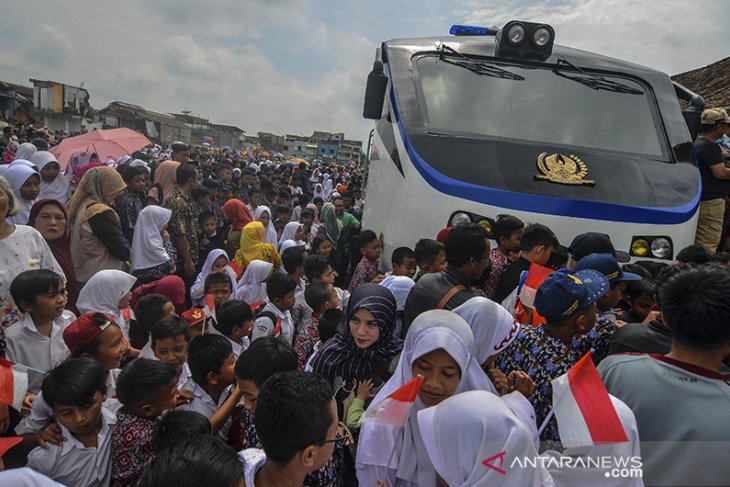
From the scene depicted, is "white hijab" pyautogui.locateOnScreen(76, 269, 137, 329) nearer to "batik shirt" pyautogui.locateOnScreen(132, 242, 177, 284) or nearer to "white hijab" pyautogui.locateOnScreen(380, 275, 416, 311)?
"batik shirt" pyautogui.locateOnScreen(132, 242, 177, 284)

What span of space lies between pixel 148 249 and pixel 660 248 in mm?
4325

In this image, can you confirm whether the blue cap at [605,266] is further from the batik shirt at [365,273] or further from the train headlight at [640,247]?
the batik shirt at [365,273]

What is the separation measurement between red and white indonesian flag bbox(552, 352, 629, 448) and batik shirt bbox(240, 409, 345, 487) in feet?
2.66

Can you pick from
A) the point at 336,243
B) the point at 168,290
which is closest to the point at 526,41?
the point at 336,243

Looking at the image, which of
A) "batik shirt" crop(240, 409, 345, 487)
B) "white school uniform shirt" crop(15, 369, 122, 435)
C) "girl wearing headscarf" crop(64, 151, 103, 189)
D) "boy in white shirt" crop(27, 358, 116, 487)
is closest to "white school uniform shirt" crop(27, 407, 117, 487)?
"boy in white shirt" crop(27, 358, 116, 487)

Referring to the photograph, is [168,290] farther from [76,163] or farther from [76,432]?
[76,163]

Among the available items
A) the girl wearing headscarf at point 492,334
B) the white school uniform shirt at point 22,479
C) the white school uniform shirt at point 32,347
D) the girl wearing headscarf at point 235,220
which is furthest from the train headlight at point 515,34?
the white school uniform shirt at point 22,479

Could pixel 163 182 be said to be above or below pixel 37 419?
above

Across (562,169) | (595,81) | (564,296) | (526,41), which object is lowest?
(564,296)

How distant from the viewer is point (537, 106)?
4125 millimetres

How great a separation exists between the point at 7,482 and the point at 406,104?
367 cm

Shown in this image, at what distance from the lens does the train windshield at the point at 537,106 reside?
401cm

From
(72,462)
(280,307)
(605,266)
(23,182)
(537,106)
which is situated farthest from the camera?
(23,182)

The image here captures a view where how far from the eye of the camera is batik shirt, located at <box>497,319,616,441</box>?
1803mm
